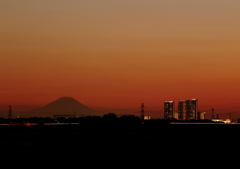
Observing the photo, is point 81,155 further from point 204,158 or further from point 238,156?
point 238,156

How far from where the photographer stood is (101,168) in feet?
138

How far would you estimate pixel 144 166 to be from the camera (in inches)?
1699

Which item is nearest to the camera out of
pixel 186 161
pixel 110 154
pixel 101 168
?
pixel 101 168

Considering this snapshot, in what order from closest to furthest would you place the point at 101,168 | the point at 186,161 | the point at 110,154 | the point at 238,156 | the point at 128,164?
the point at 101,168, the point at 128,164, the point at 186,161, the point at 238,156, the point at 110,154

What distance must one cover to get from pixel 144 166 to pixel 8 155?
21.5 meters

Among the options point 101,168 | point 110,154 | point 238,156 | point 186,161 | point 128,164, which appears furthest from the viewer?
point 110,154

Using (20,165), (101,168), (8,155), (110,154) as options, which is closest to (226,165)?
(101,168)

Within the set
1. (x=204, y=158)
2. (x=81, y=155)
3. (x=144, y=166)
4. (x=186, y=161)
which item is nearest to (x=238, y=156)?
(x=204, y=158)

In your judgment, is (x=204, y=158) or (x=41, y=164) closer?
(x=41, y=164)

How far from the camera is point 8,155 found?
5659cm

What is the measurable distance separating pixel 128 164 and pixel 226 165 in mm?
9785

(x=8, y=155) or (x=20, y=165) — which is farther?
(x=8, y=155)

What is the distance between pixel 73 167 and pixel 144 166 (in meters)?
6.90

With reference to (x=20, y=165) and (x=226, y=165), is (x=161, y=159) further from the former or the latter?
(x=20, y=165)
